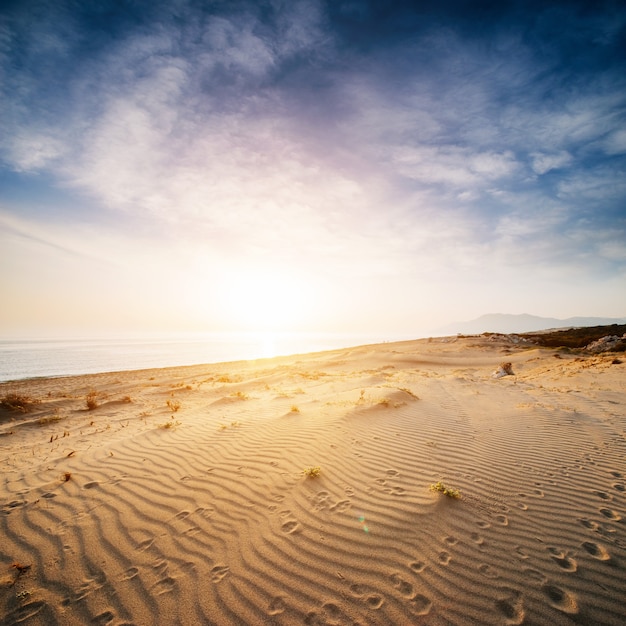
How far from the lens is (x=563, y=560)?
10.1 ft

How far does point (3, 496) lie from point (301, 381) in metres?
12.8

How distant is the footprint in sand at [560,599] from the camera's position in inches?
102

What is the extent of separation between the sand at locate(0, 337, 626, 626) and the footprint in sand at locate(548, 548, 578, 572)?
0.8 inches

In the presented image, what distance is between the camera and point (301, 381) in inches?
650

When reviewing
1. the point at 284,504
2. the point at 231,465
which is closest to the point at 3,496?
the point at 231,465

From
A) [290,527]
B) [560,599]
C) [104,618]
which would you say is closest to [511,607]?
[560,599]

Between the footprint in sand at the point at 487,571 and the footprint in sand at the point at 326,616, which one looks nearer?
the footprint in sand at the point at 326,616

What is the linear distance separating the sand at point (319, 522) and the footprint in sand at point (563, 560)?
2 cm

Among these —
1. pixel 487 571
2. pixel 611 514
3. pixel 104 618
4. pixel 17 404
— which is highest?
pixel 17 404

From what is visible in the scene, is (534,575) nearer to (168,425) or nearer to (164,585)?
(164,585)

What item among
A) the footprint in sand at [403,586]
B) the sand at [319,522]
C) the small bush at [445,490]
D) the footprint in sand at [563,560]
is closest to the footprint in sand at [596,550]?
the sand at [319,522]

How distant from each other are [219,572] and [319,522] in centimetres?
120

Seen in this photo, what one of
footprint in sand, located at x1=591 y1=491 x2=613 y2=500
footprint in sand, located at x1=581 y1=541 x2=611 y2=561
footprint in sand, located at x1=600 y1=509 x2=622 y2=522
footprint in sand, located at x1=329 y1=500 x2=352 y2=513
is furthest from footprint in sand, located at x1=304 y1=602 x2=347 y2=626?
footprint in sand, located at x1=591 y1=491 x2=613 y2=500

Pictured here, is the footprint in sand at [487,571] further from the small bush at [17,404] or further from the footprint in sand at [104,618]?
the small bush at [17,404]
